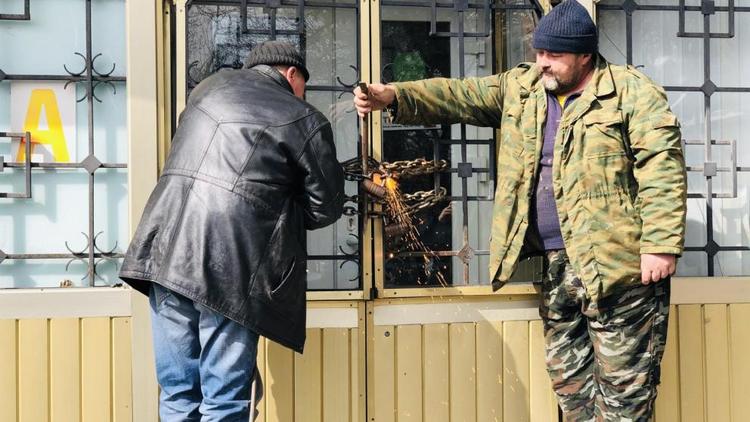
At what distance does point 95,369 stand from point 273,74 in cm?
128

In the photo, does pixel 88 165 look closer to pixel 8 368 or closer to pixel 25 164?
pixel 25 164

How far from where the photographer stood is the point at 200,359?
2461 mm

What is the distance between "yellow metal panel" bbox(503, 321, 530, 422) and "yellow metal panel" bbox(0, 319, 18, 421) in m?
1.84

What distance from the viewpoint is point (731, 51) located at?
3387mm

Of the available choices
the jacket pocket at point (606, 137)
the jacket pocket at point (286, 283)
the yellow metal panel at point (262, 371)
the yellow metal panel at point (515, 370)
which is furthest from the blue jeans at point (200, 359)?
the jacket pocket at point (606, 137)

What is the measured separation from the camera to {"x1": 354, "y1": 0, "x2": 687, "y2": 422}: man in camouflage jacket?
2.64 metres

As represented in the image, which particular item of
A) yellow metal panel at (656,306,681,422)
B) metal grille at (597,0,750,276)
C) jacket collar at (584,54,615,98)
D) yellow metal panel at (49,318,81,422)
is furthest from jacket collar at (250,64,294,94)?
yellow metal panel at (656,306,681,422)

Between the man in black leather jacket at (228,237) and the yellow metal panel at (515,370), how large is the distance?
95 centimetres

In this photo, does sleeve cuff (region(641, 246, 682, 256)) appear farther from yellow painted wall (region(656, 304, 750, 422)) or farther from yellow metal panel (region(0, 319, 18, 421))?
yellow metal panel (region(0, 319, 18, 421))

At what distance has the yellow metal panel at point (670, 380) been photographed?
10.5 feet

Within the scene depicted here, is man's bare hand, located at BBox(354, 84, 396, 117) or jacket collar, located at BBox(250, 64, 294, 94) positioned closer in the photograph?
jacket collar, located at BBox(250, 64, 294, 94)

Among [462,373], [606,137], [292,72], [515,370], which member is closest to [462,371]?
[462,373]

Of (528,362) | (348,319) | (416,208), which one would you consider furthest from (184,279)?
(528,362)

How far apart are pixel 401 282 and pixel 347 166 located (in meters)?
0.50
